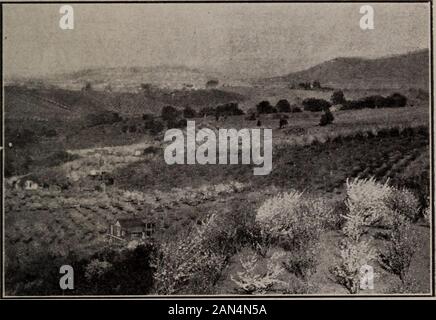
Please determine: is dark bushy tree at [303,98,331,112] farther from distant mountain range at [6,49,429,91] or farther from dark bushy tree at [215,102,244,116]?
dark bushy tree at [215,102,244,116]

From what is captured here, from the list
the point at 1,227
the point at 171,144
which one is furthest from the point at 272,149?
the point at 1,227

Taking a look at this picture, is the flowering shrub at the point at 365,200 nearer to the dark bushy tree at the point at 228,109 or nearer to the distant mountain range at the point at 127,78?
the dark bushy tree at the point at 228,109

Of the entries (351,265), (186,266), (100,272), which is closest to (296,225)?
(351,265)

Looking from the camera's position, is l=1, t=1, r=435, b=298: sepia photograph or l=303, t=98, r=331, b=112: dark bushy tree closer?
l=1, t=1, r=435, b=298: sepia photograph

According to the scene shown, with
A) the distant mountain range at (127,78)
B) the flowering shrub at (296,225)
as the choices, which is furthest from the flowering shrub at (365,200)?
the distant mountain range at (127,78)

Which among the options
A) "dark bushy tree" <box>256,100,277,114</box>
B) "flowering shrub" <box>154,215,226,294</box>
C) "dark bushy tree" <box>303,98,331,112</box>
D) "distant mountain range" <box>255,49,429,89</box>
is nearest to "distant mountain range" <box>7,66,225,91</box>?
"dark bushy tree" <box>256,100,277,114</box>

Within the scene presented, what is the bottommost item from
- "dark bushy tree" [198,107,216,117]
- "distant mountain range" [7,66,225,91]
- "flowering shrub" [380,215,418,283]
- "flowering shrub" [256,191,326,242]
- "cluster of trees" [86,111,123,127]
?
→ "flowering shrub" [380,215,418,283]
